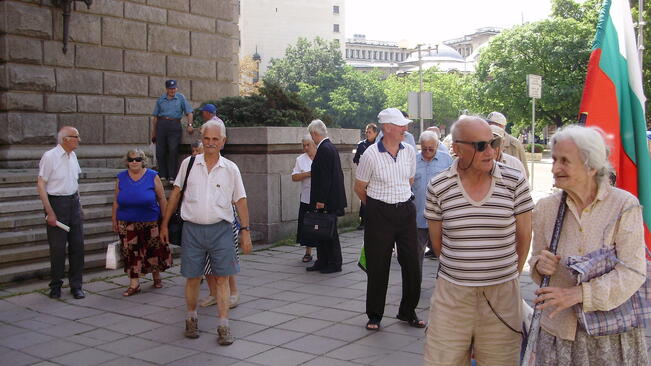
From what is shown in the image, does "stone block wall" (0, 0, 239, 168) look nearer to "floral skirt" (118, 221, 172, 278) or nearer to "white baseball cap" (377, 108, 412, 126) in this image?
"floral skirt" (118, 221, 172, 278)

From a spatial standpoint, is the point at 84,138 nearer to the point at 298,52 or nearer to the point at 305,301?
the point at 305,301

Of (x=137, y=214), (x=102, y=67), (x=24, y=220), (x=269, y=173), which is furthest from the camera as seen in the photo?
(x=102, y=67)

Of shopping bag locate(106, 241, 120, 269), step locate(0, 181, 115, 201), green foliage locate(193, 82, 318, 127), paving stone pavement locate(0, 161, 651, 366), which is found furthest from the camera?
green foliage locate(193, 82, 318, 127)

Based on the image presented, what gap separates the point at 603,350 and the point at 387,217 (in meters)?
3.35

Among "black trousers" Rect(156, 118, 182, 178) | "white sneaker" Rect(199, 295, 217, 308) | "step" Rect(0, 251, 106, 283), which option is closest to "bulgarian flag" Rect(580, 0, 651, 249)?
"white sneaker" Rect(199, 295, 217, 308)

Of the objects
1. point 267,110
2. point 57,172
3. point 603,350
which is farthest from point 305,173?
point 603,350

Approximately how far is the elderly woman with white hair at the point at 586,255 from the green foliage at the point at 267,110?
9374 mm

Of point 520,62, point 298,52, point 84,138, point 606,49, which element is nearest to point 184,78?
point 84,138

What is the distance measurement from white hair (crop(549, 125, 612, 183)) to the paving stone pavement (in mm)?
2767

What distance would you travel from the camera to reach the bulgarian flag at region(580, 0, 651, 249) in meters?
4.05

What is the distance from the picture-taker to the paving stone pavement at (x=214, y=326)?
5.84 meters

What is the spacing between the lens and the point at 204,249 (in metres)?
6.22

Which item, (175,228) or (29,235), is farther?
(29,235)

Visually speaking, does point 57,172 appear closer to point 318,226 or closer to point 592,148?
point 318,226
